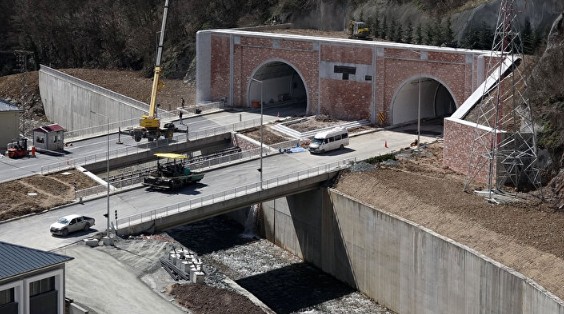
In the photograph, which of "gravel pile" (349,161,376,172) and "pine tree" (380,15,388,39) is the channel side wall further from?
"pine tree" (380,15,388,39)

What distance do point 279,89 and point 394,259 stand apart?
96.8 ft

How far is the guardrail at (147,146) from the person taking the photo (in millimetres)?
69238

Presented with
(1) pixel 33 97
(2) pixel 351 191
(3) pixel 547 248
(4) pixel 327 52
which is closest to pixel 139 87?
(1) pixel 33 97

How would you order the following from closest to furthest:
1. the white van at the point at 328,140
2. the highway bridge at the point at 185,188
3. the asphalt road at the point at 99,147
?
the highway bridge at the point at 185,188
the asphalt road at the point at 99,147
the white van at the point at 328,140

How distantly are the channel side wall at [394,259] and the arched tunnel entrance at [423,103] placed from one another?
12.1m

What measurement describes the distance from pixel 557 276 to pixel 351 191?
16.7m

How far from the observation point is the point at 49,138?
73.5 metres

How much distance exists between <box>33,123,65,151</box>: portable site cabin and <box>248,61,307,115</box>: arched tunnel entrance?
16.1 metres

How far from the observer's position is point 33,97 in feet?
347

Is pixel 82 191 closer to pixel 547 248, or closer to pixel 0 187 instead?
pixel 0 187

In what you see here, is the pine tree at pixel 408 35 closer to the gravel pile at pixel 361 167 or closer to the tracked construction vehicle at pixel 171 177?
the gravel pile at pixel 361 167

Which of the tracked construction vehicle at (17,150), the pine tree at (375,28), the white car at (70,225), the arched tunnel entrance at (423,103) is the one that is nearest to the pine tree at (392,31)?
the pine tree at (375,28)

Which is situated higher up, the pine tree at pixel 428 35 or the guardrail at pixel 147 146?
the pine tree at pixel 428 35

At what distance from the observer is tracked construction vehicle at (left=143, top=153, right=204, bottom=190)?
65.0 meters
